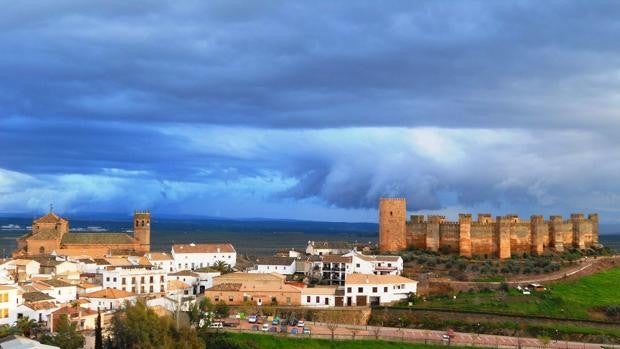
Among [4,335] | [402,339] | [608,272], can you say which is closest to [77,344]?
[4,335]

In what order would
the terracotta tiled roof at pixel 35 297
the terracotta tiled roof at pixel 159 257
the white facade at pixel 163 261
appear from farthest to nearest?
the terracotta tiled roof at pixel 159 257 → the white facade at pixel 163 261 → the terracotta tiled roof at pixel 35 297

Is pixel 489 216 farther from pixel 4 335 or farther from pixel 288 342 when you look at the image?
pixel 4 335

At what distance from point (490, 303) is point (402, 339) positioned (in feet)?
33.9

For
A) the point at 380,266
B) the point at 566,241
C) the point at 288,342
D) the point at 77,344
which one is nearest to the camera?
the point at 77,344

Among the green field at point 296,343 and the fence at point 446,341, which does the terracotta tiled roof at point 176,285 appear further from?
the green field at point 296,343

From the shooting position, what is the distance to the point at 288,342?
53062 millimetres

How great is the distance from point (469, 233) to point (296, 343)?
2684cm

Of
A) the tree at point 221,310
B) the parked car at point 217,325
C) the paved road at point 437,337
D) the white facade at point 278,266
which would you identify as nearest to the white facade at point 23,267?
the tree at point 221,310

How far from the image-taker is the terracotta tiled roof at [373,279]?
6494cm

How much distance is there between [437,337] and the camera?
56.0 metres

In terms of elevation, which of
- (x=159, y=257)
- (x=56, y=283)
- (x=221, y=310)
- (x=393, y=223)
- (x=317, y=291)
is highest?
(x=393, y=223)

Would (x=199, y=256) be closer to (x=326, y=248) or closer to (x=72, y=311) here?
(x=326, y=248)

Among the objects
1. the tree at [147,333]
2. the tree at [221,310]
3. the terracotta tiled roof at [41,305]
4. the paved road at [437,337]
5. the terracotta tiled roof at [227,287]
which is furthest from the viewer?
the terracotta tiled roof at [227,287]

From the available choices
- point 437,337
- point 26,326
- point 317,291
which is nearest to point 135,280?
point 317,291
